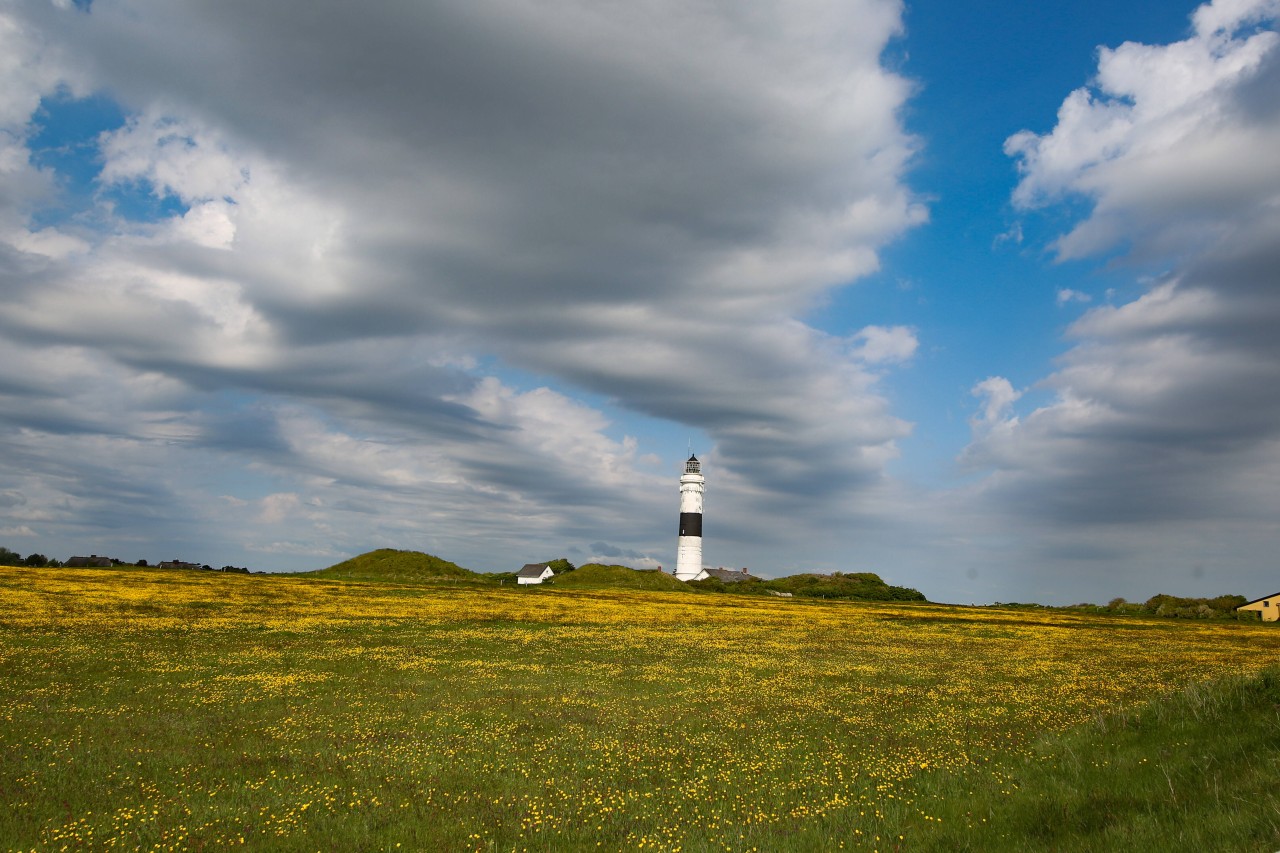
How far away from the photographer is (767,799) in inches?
623

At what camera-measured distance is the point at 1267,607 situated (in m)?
101

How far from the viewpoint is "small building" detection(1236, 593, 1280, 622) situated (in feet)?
328

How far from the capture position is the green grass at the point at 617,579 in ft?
418

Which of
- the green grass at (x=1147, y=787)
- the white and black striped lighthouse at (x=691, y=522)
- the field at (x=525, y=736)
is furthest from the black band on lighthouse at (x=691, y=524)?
the green grass at (x=1147, y=787)

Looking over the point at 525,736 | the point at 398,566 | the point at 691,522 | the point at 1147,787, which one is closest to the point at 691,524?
the point at 691,522

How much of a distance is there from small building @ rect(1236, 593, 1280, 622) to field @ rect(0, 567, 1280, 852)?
249 feet

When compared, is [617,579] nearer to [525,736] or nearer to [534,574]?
[534,574]

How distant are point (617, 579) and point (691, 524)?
2844 cm

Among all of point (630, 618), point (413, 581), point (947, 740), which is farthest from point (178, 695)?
point (413, 581)

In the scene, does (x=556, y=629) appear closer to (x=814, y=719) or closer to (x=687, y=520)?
(x=814, y=719)

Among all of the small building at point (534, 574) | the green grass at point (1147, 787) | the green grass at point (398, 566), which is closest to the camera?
the green grass at point (1147, 787)

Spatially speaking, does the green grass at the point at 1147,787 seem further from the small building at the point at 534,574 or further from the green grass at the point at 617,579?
the small building at the point at 534,574

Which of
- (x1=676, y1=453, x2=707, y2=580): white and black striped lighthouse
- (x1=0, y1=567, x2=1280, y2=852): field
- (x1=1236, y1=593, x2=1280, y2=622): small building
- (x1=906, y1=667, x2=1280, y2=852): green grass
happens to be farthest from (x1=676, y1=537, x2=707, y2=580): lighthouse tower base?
(x1=906, y1=667, x2=1280, y2=852): green grass

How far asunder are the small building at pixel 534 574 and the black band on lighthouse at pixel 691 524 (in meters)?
29.5
